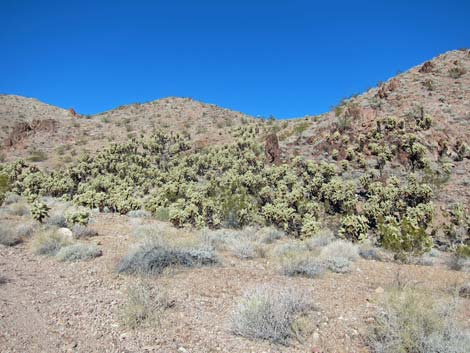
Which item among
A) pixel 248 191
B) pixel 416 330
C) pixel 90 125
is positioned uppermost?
pixel 90 125

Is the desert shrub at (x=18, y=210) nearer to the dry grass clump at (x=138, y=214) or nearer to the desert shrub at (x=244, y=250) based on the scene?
the dry grass clump at (x=138, y=214)

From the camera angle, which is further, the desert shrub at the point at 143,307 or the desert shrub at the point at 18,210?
the desert shrub at the point at 18,210

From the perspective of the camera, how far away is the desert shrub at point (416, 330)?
13.4ft

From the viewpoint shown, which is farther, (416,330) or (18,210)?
(18,210)

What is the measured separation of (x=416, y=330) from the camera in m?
4.27

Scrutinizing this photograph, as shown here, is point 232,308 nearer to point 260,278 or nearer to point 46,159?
point 260,278

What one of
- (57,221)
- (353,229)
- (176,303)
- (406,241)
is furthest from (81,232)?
(406,241)

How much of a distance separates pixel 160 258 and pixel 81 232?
12.3 ft

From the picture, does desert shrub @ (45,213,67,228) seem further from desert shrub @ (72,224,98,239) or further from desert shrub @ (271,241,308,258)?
desert shrub @ (271,241,308,258)

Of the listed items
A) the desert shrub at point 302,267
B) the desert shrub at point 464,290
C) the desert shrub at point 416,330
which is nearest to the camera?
the desert shrub at point 416,330

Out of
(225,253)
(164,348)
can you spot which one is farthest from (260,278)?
(164,348)

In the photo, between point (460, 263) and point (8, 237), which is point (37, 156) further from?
point (460, 263)

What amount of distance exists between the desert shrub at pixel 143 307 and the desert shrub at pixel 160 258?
1.33 meters

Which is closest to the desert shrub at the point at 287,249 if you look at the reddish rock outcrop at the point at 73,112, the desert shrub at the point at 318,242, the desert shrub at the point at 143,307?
the desert shrub at the point at 318,242
